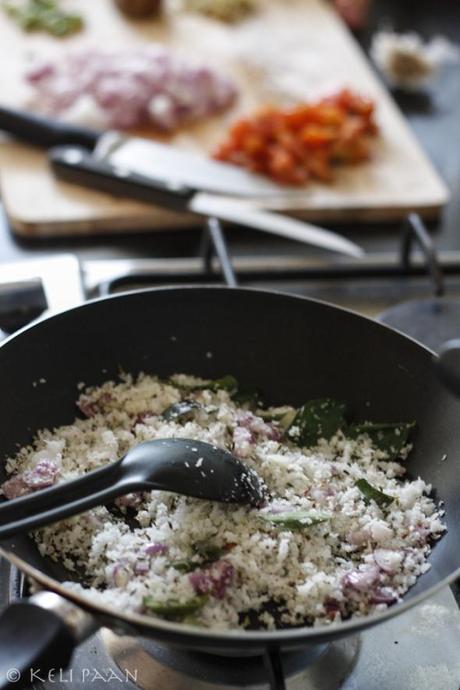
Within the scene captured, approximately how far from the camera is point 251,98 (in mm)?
1813

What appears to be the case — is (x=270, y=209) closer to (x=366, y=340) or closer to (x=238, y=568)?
(x=366, y=340)

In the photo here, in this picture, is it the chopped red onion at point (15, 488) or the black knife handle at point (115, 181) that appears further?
the black knife handle at point (115, 181)

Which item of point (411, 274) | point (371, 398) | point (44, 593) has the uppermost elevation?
point (44, 593)

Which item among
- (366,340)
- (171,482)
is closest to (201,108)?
(366,340)

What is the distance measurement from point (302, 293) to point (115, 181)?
382 millimetres

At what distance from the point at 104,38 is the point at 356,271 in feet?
2.95

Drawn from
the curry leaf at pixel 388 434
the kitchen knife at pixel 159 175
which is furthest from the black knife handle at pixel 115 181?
the curry leaf at pixel 388 434

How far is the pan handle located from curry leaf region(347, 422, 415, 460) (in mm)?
401

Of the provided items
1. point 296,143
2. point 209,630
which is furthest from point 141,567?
point 296,143

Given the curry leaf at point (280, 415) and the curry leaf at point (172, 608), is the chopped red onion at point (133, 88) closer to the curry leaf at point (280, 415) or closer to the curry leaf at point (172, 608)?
the curry leaf at point (280, 415)

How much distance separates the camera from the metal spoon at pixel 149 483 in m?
0.74

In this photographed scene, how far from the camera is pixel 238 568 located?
77 centimetres

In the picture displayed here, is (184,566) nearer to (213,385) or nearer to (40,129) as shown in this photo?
(213,385)

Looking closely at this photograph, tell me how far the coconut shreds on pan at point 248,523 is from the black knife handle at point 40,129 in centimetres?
73
